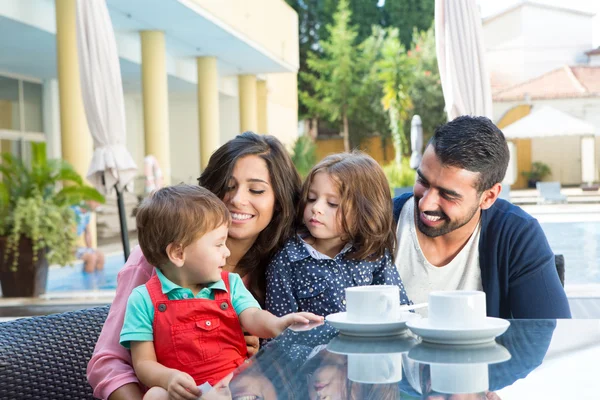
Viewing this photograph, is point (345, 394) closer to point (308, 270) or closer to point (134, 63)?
point (308, 270)

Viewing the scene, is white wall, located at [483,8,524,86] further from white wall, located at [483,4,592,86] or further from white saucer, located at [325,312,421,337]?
white saucer, located at [325,312,421,337]

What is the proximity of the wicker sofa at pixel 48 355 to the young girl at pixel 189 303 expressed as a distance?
0.55 feet

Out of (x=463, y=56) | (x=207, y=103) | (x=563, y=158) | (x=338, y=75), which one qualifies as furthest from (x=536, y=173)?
(x=463, y=56)

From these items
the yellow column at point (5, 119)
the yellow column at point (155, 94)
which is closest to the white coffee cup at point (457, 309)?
the yellow column at point (155, 94)

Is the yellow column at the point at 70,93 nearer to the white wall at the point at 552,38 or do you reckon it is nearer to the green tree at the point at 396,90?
the green tree at the point at 396,90

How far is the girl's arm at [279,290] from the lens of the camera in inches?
91.2

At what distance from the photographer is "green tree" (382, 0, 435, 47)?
108 feet

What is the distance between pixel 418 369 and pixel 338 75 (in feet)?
98.9

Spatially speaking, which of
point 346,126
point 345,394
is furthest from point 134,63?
point 346,126

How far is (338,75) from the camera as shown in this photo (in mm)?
31016

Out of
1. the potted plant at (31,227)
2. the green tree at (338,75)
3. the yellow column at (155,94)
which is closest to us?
the potted plant at (31,227)

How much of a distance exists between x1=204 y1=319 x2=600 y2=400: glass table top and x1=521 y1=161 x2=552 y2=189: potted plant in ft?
88.4

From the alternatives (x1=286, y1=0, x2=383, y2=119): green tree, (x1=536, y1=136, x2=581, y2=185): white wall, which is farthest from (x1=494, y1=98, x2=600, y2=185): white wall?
(x1=286, y1=0, x2=383, y2=119): green tree

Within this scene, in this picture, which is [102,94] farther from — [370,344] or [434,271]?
[370,344]
